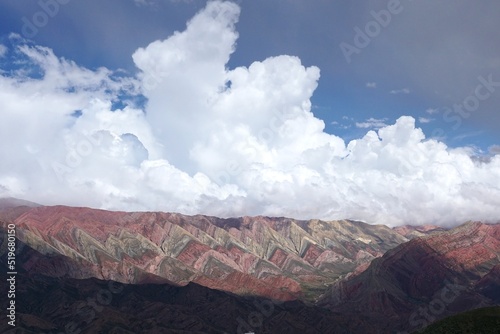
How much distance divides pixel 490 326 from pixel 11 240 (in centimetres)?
15776

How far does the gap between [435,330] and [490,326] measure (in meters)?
12.3

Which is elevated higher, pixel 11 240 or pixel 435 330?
pixel 11 240

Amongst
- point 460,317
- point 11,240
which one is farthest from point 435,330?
point 11,240

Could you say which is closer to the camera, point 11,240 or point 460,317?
point 460,317

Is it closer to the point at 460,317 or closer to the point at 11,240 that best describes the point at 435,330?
the point at 460,317

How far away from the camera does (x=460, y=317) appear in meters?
121

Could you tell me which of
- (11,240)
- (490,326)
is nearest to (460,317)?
(490,326)

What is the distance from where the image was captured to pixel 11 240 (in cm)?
17888

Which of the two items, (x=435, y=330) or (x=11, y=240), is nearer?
(x=435, y=330)

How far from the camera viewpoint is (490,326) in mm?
114750

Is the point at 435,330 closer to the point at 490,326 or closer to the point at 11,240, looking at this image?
the point at 490,326

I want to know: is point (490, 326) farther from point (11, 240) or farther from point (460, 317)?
point (11, 240)

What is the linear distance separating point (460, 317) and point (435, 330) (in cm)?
760

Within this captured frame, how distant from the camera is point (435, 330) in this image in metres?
119
